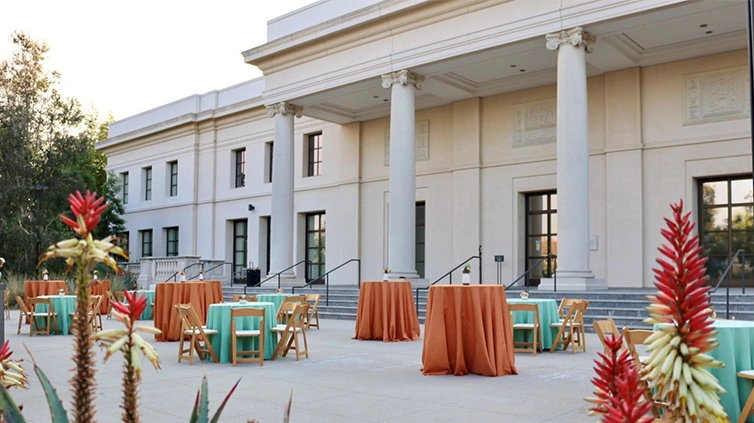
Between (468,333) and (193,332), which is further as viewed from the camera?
(193,332)

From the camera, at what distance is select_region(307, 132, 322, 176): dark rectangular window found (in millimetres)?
26641

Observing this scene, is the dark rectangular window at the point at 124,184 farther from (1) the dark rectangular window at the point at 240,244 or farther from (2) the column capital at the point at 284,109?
(2) the column capital at the point at 284,109

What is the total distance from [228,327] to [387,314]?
11.8 feet

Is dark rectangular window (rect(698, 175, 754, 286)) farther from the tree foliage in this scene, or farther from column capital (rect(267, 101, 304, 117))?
the tree foliage

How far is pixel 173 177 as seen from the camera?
33094 millimetres

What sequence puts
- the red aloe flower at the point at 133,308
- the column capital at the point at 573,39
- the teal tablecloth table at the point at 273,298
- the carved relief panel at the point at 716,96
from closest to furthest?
the red aloe flower at the point at 133,308
the teal tablecloth table at the point at 273,298
the column capital at the point at 573,39
the carved relief panel at the point at 716,96

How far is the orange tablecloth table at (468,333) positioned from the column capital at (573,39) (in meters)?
8.97

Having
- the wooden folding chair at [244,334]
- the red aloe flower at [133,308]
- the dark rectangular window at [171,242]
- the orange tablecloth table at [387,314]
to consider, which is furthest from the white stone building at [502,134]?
the red aloe flower at [133,308]

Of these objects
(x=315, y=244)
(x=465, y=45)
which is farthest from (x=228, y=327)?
(x=315, y=244)

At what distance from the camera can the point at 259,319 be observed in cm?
1008

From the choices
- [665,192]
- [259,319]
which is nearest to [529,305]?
[259,319]

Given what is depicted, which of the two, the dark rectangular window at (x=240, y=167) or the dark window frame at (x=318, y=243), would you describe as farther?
the dark rectangular window at (x=240, y=167)

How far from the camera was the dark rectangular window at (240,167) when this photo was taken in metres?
29.5

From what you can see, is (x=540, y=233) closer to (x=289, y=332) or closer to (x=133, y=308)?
(x=289, y=332)
